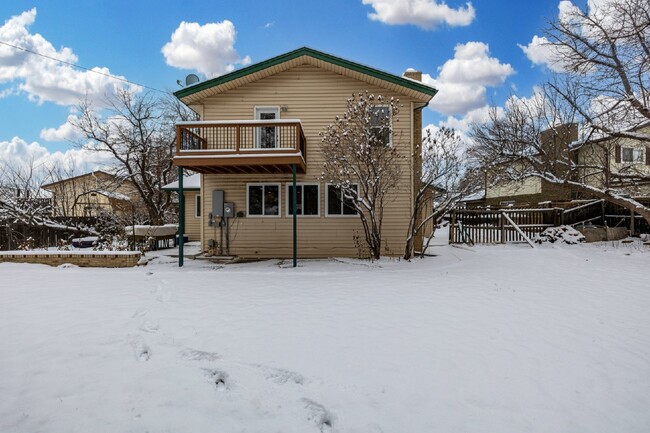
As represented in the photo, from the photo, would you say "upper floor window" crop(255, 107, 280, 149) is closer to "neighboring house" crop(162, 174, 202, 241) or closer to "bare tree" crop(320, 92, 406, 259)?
"bare tree" crop(320, 92, 406, 259)

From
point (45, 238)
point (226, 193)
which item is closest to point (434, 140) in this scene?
point (226, 193)

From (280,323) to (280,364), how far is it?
4.30ft

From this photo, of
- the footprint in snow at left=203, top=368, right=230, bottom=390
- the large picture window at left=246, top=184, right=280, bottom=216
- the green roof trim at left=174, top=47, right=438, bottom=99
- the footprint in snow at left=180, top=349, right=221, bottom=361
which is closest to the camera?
the footprint in snow at left=203, top=368, right=230, bottom=390

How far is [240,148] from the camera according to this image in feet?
34.8

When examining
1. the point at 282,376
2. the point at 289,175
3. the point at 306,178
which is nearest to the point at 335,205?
the point at 306,178

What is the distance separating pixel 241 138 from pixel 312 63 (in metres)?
3.53

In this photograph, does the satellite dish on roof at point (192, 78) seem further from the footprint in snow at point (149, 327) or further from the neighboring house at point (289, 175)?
the footprint in snow at point (149, 327)

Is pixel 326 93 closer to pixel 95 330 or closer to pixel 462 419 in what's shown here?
pixel 95 330

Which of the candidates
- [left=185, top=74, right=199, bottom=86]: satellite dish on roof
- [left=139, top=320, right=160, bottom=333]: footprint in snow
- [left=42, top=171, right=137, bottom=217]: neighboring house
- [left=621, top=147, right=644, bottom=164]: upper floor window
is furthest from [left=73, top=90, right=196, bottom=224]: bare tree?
[left=621, top=147, right=644, bottom=164]: upper floor window

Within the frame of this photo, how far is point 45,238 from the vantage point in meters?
15.5

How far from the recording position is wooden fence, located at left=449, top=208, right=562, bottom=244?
1445 centimetres

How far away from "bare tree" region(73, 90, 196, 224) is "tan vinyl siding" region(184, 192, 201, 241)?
4.06 metres

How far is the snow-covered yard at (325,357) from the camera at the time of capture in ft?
9.12

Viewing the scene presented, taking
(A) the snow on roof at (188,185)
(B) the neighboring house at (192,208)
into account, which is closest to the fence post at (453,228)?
(A) the snow on roof at (188,185)
